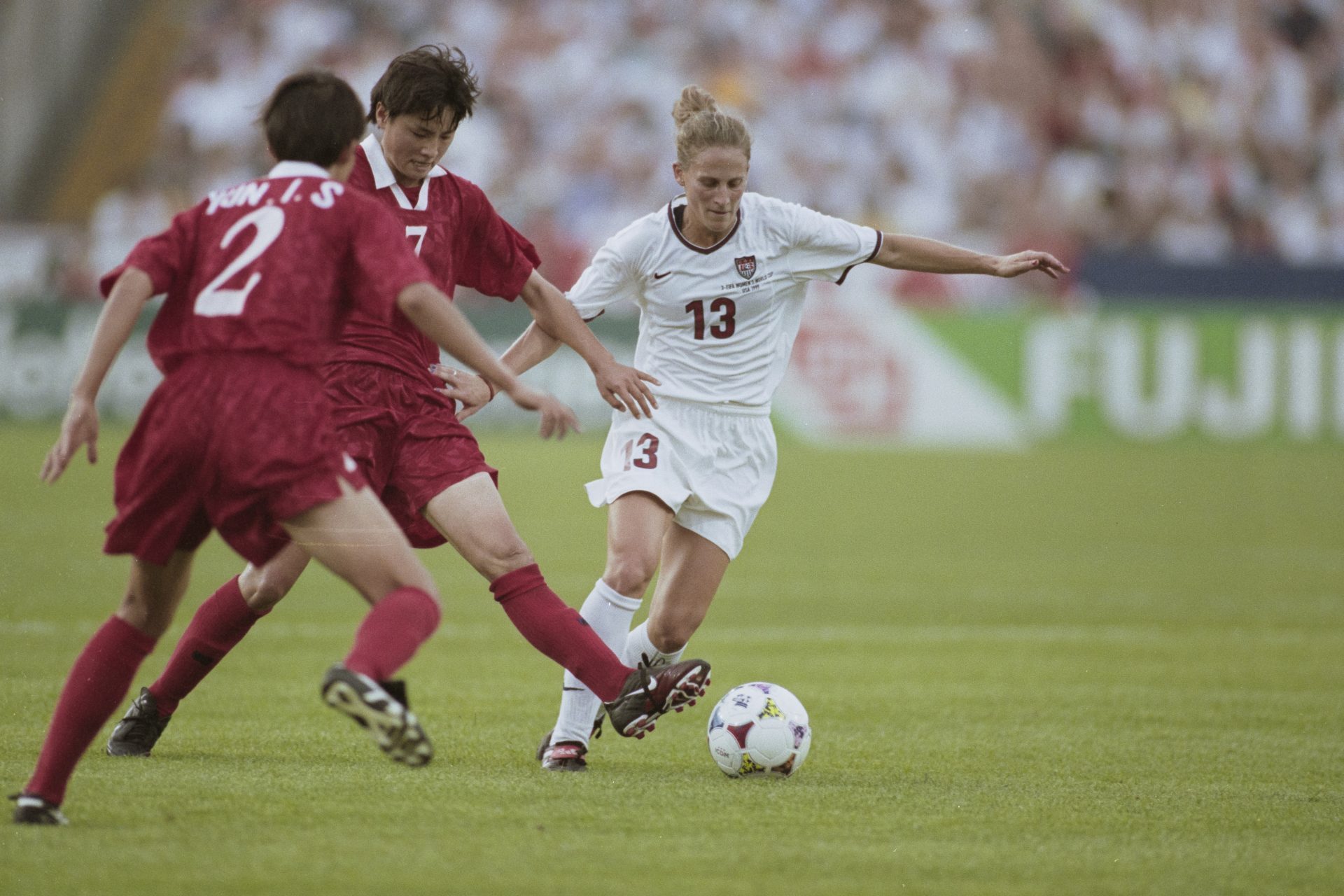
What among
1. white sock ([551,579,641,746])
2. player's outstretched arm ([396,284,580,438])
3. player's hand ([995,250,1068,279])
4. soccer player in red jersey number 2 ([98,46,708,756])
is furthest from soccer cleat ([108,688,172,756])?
player's hand ([995,250,1068,279])

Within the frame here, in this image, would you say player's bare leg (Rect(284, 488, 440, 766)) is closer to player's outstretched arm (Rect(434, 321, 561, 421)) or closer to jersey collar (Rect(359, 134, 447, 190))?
player's outstretched arm (Rect(434, 321, 561, 421))

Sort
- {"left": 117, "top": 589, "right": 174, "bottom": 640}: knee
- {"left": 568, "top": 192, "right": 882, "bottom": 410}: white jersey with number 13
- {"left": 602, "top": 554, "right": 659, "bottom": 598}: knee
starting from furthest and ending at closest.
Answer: {"left": 568, "top": 192, "right": 882, "bottom": 410}: white jersey with number 13 → {"left": 602, "top": 554, "right": 659, "bottom": 598}: knee → {"left": 117, "top": 589, "right": 174, "bottom": 640}: knee

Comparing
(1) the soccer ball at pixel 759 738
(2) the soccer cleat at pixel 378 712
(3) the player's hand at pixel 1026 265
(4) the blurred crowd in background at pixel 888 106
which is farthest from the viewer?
(4) the blurred crowd in background at pixel 888 106

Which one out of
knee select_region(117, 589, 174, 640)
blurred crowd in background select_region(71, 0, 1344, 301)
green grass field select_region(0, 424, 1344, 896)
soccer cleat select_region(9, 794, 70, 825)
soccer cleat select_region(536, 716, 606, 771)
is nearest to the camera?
green grass field select_region(0, 424, 1344, 896)

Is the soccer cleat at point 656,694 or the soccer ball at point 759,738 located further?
the soccer ball at point 759,738

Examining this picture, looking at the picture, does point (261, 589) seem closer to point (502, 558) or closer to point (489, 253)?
point (502, 558)

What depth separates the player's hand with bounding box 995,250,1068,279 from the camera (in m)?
5.64

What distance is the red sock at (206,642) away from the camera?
5.50 metres

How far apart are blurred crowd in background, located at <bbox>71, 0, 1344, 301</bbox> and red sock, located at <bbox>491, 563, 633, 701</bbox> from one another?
51.9 ft

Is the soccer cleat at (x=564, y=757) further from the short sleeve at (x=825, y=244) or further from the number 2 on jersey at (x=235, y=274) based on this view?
the number 2 on jersey at (x=235, y=274)

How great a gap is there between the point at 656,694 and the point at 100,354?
1819mm

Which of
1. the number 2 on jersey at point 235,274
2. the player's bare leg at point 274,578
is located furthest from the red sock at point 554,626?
the number 2 on jersey at point 235,274

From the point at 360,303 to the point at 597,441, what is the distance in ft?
52.3

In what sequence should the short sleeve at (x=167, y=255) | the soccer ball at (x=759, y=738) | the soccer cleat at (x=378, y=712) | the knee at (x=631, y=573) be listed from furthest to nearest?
the knee at (x=631, y=573), the soccer ball at (x=759, y=738), the short sleeve at (x=167, y=255), the soccer cleat at (x=378, y=712)
